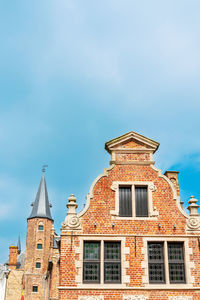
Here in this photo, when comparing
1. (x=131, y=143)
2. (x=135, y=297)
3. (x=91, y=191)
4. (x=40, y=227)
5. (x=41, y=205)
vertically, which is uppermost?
(x=41, y=205)

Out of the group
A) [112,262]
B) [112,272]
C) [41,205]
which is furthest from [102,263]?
[41,205]

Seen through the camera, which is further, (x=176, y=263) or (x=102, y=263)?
(x=176, y=263)

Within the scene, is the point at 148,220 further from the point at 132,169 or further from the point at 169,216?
the point at 132,169

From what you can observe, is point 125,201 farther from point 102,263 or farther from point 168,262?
point 168,262

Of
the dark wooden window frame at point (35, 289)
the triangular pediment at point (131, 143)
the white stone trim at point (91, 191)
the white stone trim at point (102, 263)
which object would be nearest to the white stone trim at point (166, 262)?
the white stone trim at point (102, 263)

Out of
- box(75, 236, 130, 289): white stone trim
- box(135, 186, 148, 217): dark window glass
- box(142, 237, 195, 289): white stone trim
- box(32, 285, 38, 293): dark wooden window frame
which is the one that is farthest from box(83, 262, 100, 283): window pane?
box(32, 285, 38, 293): dark wooden window frame

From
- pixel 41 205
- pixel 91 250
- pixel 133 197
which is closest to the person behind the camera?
pixel 91 250

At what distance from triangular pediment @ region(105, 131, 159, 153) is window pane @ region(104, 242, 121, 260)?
3905 millimetres

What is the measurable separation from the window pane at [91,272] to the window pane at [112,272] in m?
0.29

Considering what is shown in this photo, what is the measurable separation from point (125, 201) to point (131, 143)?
263 cm

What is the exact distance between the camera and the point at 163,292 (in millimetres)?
12664

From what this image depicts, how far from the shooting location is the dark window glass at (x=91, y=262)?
Answer: 12.9 metres

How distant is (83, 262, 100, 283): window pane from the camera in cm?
1291

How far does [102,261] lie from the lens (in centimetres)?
1306
